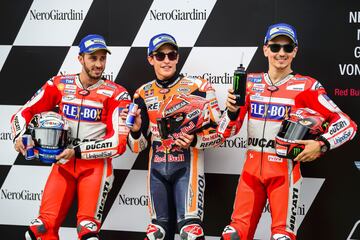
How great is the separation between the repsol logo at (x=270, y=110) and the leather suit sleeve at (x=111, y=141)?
3.34ft

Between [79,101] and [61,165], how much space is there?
0.52 metres

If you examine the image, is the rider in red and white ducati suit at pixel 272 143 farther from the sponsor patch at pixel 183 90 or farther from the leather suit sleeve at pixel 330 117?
the sponsor patch at pixel 183 90

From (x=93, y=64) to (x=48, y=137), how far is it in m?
0.70

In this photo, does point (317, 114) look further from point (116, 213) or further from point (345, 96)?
point (116, 213)

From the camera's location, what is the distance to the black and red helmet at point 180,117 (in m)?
4.25

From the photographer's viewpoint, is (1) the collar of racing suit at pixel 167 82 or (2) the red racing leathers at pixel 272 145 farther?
(1) the collar of racing suit at pixel 167 82

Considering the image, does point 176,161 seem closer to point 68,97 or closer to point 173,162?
point 173,162

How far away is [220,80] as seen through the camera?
197 inches

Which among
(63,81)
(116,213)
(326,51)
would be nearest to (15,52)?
(63,81)

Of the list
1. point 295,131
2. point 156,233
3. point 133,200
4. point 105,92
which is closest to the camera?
point 295,131

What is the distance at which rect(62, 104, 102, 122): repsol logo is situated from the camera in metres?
4.62

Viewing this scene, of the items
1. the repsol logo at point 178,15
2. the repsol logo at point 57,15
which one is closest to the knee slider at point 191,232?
the repsol logo at point 178,15

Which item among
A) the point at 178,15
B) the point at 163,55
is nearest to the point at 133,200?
the point at 163,55

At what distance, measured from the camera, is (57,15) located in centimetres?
531
